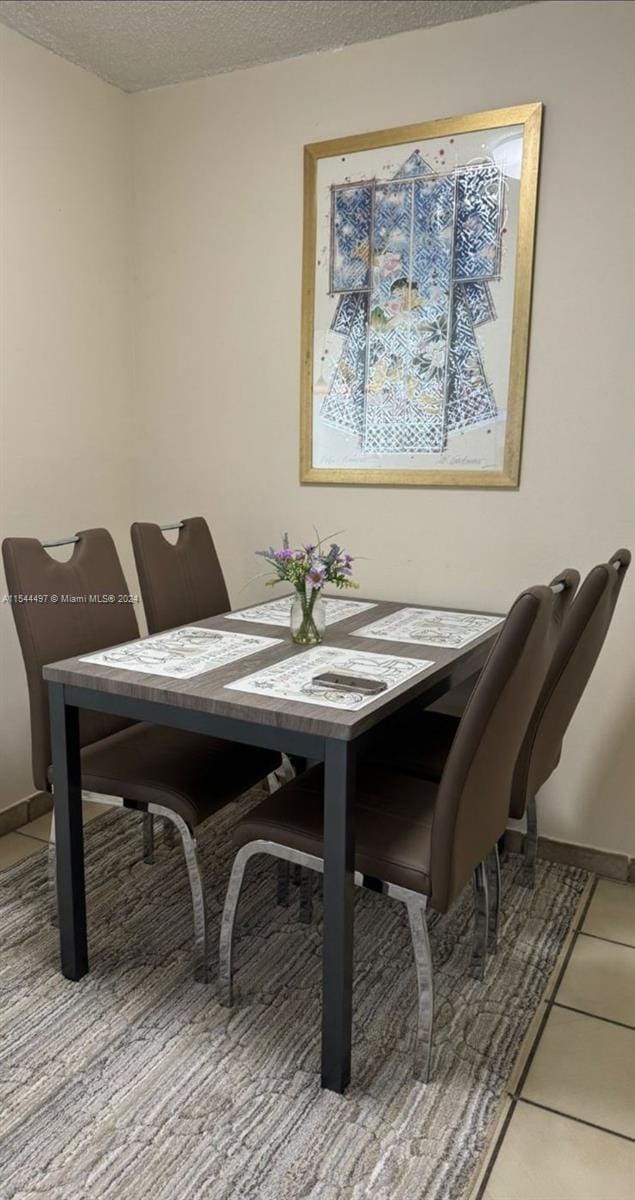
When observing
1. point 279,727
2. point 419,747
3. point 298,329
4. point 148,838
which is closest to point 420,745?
point 419,747

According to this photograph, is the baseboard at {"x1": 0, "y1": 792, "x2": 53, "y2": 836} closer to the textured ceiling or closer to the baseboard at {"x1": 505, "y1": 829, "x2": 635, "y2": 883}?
the baseboard at {"x1": 505, "y1": 829, "x2": 635, "y2": 883}

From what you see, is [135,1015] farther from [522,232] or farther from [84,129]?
[84,129]

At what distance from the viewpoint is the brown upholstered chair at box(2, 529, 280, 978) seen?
1883mm

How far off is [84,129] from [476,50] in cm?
132

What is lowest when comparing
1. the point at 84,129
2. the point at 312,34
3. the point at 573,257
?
the point at 573,257

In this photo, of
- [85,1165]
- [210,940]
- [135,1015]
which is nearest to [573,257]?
[210,940]

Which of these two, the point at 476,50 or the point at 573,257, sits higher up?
the point at 476,50

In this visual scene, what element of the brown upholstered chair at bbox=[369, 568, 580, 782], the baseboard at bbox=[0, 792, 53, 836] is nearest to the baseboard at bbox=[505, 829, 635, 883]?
the brown upholstered chair at bbox=[369, 568, 580, 782]

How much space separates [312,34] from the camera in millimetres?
2455

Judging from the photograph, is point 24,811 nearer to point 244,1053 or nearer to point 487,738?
point 244,1053

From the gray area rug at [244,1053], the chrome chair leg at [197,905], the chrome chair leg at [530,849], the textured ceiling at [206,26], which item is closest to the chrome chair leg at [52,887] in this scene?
the gray area rug at [244,1053]

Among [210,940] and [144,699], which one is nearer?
[144,699]

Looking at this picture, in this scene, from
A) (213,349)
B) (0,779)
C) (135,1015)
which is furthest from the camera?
(213,349)

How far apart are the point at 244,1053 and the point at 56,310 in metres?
2.30
